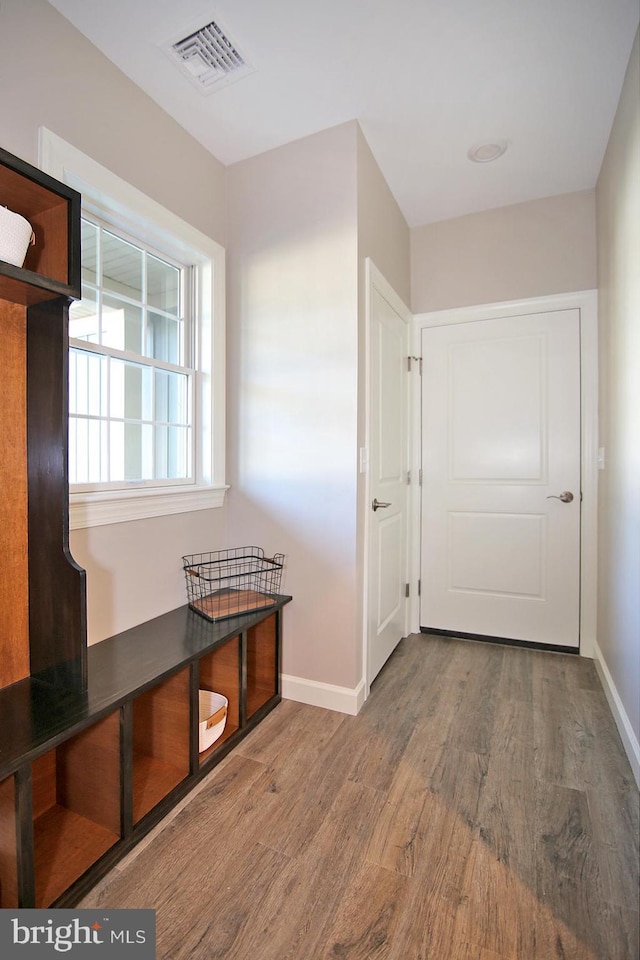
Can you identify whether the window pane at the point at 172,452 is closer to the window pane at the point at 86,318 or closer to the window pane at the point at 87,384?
the window pane at the point at 87,384

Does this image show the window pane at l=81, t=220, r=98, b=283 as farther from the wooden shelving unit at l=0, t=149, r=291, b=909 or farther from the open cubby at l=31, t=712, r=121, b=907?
the open cubby at l=31, t=712, r=121, b=907

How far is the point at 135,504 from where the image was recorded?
191cm

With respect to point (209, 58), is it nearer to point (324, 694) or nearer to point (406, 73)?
point (406, 73)

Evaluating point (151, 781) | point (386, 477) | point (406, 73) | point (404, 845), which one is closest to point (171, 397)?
point (386, 477)

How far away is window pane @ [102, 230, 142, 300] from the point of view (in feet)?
6.36

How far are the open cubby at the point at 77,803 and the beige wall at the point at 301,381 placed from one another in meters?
1.05

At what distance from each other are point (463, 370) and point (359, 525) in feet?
4.97

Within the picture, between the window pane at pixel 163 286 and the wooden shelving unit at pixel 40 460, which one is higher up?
the window pane at pixel 163 286

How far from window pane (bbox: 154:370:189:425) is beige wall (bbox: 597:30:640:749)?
2.02 metres

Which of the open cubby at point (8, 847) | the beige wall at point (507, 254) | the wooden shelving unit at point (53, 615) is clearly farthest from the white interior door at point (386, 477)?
the open cubby at point (8, 847)

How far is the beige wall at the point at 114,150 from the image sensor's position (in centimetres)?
150

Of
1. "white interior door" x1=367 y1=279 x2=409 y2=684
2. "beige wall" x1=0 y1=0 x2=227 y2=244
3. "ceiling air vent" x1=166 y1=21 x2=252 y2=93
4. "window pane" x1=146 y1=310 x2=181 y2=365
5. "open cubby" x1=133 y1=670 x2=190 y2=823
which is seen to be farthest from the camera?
"white interior door" x1=367 y1=279 x2=409 y2=684

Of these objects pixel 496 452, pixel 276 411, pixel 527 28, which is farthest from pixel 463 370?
pixel 527 28

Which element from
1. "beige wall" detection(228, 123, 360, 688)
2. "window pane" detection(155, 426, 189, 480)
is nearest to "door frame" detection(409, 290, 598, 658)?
"beige wall" detection(228, 123, 360, 688)
